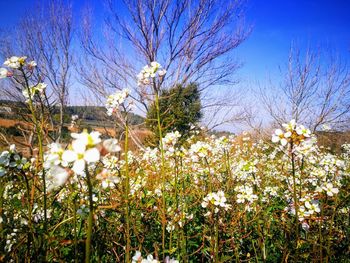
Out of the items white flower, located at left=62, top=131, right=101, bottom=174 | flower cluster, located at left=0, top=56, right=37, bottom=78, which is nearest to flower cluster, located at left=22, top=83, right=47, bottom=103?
flower cluster, located at left=0, top=56, right=37, bottom=78

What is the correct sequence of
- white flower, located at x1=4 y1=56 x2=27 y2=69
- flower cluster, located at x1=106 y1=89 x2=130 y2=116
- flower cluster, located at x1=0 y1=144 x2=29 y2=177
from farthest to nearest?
flower cluster, located at x1=106 y1=89 x2=130 y2=116
white flower, located at x1=4 y1=56 x2=27 y2=69
flower cluster, located at x1=0 y1=144 x2=29 y2=177

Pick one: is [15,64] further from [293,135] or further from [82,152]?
[293,135]

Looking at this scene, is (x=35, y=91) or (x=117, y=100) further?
(x=117, y=100)

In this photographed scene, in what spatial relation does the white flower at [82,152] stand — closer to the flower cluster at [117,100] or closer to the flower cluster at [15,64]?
the flower cluster at [117,100]

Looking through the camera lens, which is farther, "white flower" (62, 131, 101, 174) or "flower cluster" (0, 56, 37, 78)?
"flower cluster" (0, 56, 37, 78)

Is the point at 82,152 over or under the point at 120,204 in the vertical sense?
over

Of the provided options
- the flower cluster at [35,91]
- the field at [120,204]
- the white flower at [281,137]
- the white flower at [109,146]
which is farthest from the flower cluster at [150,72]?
the white flower at [109,146]

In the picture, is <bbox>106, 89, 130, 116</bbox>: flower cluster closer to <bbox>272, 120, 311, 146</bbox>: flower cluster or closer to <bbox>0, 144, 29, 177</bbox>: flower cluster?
<bbox>0, 144, 29, 177</bbox>: flower cluster

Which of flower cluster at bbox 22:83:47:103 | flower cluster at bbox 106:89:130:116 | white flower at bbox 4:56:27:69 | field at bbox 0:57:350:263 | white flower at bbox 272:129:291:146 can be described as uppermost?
white flower at bbox 4:56:27:69

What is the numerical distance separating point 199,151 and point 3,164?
1.13 m

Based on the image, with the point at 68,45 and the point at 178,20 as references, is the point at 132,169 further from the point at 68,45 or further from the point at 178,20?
the point at 68,45

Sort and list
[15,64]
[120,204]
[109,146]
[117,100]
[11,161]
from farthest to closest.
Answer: [117,100], [15,64], [11,161], [120,204], [109,146]

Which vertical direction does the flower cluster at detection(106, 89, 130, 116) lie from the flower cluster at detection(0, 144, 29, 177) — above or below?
above

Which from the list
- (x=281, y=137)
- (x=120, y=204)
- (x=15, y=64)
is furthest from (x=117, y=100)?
(x=281, y=137)
